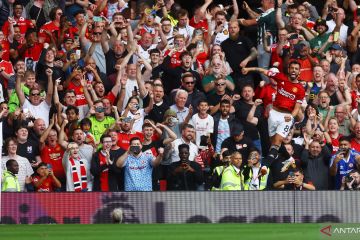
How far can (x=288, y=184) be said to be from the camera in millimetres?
21156

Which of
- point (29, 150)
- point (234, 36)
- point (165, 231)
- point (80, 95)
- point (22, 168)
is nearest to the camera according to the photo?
point (165, 231)

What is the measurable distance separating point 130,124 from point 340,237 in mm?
6230

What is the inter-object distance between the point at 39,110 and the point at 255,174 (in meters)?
4.40

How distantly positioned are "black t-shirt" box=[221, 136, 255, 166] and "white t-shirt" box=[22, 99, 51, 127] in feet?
10.9

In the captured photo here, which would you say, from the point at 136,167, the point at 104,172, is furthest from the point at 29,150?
the point at 136,167

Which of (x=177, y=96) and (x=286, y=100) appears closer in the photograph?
(x=177, y=96)

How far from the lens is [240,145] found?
21844 mm

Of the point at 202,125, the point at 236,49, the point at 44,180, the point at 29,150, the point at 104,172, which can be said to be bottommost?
the point at 44,180

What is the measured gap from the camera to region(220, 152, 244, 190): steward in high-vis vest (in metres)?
20.6

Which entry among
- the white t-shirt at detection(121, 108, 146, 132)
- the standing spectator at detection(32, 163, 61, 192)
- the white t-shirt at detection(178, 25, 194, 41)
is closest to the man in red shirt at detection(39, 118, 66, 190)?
the standing spectator at detection(32, 163, 61, 192)

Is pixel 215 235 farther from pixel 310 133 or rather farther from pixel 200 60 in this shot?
pixel 200 60

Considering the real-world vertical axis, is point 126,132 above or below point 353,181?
above

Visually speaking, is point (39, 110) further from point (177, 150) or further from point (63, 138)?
point (177, 150)

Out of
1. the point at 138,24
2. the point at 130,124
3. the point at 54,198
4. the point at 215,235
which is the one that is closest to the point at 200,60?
the point at 138,24
